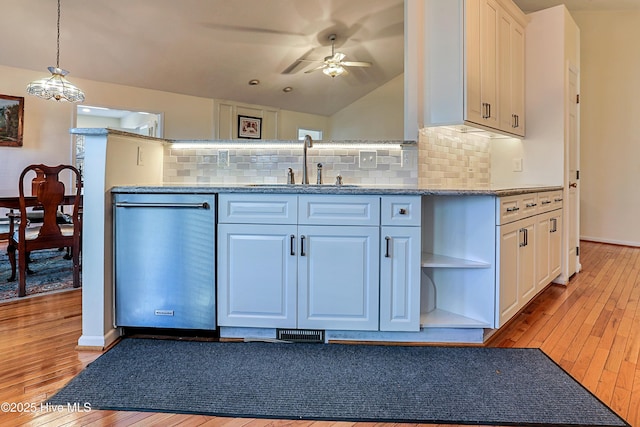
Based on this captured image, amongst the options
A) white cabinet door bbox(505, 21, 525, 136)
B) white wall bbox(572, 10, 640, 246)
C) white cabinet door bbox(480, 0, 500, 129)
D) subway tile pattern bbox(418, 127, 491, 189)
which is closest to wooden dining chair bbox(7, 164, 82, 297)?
subway tile pattern bbox(418, 127, 491, 189)

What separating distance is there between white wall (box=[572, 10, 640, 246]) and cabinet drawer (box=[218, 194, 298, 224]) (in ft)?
17.7

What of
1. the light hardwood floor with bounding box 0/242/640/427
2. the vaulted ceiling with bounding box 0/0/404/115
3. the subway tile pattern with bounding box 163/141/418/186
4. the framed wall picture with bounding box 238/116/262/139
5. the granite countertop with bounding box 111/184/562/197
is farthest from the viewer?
the framed wall picture with bounding box 238/116/262/139

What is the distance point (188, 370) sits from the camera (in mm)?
1656

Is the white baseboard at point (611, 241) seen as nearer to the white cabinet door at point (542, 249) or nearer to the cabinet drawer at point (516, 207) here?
the white cabinet door at point (542, 249)

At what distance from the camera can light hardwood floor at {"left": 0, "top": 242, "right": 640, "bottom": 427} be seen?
1.32 meters

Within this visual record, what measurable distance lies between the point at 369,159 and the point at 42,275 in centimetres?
322

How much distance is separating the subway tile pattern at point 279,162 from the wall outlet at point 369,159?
0.02 meters

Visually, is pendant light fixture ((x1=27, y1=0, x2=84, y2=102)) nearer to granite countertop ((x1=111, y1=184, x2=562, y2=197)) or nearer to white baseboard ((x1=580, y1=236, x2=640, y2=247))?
granite countertop ((x1=111, y1=184, x2=562, y2=197))

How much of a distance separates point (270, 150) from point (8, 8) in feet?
11.4

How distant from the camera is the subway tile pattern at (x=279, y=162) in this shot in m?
2.47

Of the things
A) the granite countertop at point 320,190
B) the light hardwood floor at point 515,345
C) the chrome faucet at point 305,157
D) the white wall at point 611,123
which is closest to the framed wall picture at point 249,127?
the chrome faucet at point 305,157

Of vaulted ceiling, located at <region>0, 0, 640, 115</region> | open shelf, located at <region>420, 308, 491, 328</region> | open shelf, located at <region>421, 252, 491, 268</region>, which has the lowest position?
open shelf, located at <region>420, 308, 491, 328</region>

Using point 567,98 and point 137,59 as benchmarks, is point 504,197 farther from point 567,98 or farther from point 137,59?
point 137,59

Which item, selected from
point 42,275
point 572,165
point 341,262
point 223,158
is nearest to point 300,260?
point 341,262
